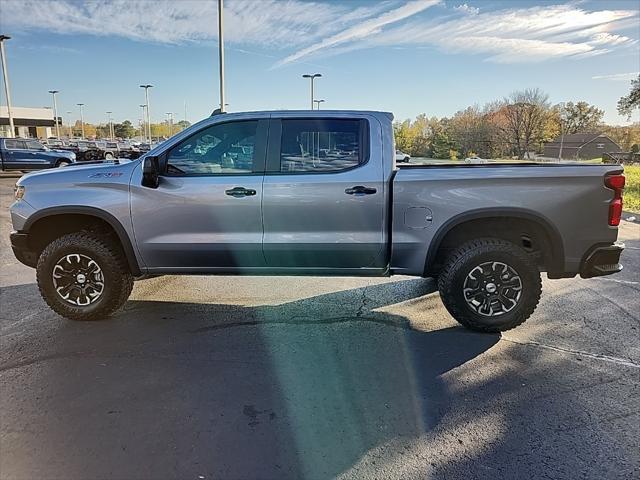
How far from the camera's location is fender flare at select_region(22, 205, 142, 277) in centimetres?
441

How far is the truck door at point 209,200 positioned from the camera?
169 inches

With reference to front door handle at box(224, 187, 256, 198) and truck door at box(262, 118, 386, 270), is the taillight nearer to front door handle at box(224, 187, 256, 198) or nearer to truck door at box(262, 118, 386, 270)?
truck door at box(262, 118, 386, 270)

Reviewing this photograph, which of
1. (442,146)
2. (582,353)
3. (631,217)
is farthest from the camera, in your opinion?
(442,146)

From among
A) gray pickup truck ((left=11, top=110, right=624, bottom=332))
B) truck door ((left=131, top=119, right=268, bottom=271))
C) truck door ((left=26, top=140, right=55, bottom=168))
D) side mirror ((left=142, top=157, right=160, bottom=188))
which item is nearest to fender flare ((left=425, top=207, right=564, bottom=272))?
gray pickup truck ((left=11, top=110, right=624, bottom=332))

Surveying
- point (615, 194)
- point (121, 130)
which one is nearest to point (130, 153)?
point (615, 194)

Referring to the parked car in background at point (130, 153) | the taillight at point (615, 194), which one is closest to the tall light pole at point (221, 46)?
the parked car in background at point (130, 153)

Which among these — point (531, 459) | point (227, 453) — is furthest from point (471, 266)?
point (227, 453)

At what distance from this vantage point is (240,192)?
4270 millimetres

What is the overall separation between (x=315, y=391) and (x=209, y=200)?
1996mm

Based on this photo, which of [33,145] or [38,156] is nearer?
[38,156]

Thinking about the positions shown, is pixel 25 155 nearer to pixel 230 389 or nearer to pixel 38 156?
pixel 38 156

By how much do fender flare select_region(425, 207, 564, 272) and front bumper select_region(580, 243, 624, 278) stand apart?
0.73ft

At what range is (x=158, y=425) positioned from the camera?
291 centimetres

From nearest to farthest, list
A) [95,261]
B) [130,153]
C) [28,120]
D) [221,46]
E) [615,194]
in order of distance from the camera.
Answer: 1. [615,194]
2. [95,261]
3. [130,153]
4. [221,46]
5. [28,120]
